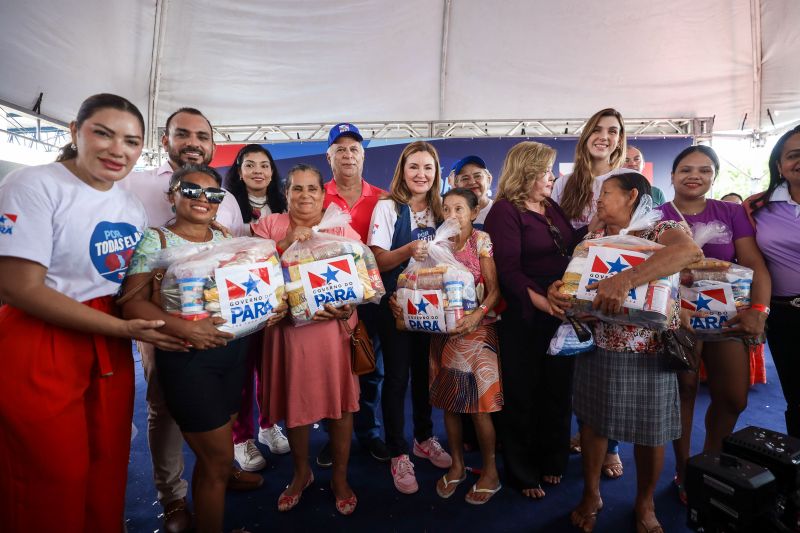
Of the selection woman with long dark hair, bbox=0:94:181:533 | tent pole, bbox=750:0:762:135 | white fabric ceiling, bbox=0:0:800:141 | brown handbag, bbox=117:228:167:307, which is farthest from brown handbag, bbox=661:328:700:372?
tent pole, bbox=750:0:762:135

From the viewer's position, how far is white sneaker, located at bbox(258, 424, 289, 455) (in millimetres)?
3016

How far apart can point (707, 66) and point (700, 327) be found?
6525 millimetres

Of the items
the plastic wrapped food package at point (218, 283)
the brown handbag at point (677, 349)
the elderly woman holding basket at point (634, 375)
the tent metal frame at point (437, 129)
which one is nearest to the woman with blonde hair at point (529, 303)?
the elderly woman holding basket at point (634, 375)

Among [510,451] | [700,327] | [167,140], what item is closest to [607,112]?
[700,327]

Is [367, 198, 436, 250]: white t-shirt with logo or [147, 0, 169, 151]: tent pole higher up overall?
[147, 0, 169, 151]: tent pole

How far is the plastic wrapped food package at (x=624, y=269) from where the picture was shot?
64.0 inches

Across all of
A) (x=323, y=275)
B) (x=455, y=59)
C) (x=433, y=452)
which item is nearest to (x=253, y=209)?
(x=323, y=275)

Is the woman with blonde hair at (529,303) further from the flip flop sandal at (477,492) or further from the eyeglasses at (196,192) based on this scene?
the eyeglasses at (196,192)

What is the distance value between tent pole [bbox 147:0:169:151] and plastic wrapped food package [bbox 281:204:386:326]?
6.48 meters

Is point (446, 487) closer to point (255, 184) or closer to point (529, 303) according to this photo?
point (529, 303)

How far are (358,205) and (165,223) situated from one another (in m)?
1.23

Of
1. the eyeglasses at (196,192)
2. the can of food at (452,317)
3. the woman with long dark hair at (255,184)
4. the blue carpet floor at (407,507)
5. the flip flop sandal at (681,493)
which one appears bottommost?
the blue carpet floor at (407,507)

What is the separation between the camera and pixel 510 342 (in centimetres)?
230

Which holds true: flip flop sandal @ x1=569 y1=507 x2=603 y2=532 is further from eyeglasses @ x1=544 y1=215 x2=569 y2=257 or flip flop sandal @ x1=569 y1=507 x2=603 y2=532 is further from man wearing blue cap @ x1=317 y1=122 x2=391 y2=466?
eyeglasses @ x1=544 y1=215 x2=569 y2=257
